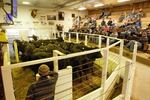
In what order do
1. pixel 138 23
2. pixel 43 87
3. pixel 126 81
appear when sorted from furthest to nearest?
1. pixel 138 23
2. pixel 126 81
3. pixel 43 87

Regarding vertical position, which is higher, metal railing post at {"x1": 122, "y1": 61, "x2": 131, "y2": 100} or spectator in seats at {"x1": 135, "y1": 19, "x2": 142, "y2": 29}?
spectator in seats at {"x1": 135, "y1": 19, "x2": 142, "y2": 29}

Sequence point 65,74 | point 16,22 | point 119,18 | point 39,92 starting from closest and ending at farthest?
point 39,92 < point 65,74 < point 119,18 < point 16,22

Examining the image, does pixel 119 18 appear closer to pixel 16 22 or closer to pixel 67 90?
pixel 16 22

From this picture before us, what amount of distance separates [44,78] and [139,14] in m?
6.88

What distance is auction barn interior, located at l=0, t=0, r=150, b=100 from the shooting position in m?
1.52

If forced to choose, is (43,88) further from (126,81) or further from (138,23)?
(138,23)

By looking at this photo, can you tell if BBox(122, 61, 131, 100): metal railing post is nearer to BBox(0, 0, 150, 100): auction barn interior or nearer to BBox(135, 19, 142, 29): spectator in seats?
BBox(0, 0, 150, 100): auction barn interior

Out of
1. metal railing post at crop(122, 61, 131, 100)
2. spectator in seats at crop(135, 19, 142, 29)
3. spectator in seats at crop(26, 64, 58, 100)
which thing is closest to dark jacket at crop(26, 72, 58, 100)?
spectator in seats at crop(26, 64, 58, 100)

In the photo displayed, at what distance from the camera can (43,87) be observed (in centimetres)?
145

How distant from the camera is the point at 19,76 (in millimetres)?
3566

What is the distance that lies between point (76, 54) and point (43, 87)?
500 millimetres

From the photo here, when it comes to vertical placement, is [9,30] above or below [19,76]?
above

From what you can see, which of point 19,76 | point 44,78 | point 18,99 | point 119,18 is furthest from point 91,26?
point 44,78

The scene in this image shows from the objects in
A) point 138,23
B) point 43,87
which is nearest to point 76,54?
point 43,87
